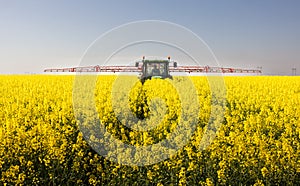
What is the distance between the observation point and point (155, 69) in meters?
16.3

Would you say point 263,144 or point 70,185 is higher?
point 263,144

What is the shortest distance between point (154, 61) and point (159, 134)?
988 cm

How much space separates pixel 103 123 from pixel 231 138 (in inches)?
108

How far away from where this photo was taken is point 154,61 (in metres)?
16.4

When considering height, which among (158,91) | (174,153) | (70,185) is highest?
(158,91)

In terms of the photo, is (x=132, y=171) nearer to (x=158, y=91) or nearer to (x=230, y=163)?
(x=230, y=163)

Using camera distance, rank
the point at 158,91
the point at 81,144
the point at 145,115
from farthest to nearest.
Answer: the point at 158,91, the point at 145,115, the point at 81,144

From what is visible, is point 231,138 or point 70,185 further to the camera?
point 231,138

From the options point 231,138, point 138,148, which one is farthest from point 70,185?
point 231,138

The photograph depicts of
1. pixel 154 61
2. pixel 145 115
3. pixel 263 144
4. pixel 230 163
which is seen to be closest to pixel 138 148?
pixel 230 163

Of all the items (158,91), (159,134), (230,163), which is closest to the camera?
(230,163)

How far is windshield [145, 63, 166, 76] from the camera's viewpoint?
16.2 meters

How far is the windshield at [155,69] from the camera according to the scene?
16.2m

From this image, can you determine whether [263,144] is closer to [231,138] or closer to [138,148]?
[231,138]
